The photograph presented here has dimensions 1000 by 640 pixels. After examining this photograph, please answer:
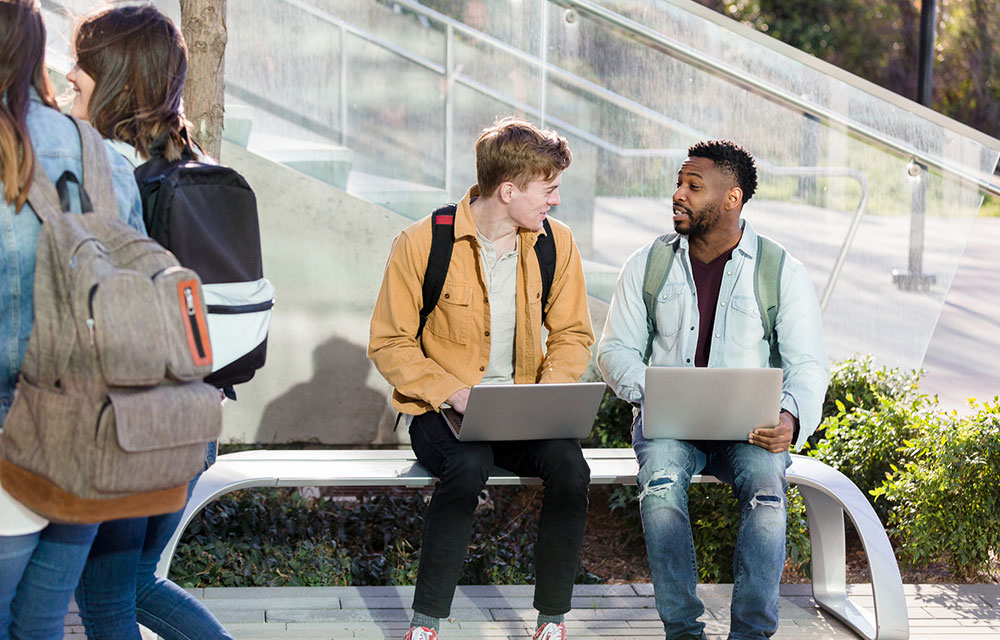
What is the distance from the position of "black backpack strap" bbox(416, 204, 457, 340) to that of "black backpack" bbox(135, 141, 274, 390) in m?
1.06

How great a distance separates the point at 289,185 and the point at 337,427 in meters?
1.16

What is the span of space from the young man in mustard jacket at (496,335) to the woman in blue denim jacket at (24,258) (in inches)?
53.2

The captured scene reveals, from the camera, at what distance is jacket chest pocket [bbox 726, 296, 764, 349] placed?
377cm

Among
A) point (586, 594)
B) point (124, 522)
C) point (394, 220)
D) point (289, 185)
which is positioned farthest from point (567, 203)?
point (124, 522)

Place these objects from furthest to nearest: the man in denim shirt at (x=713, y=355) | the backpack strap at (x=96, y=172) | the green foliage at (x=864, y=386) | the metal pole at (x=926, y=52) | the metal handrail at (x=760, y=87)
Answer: the metal pole at (x=926, y=52) → the metal handrail at (x=760, y=87) → the green foliage at (x=864, y=386) → the man in denim shirt at (x=713, y=355) → the backpack strap at (x=96, y=172)

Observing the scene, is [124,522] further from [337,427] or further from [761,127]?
[761,127]

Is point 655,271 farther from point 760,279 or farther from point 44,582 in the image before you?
point 44,582

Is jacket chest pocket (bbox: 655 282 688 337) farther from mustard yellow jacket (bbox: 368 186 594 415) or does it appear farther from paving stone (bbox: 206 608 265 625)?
paving stone (bbox: 206 608 265 625)

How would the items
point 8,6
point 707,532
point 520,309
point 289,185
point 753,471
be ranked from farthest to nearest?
point 289,185 < point 707,532 < point 520,309 < point 753,471 < point 8,6

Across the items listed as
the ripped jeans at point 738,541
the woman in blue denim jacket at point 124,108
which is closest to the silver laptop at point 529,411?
the ripped jeans at point 738,541

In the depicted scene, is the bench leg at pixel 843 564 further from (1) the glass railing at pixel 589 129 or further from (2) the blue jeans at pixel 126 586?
(2) the blue jeans at pixel 126 586

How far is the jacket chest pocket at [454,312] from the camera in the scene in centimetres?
368

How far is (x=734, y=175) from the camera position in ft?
12.8

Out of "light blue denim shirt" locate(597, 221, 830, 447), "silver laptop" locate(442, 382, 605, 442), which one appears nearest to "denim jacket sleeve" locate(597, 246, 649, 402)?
"light blue denim shirt" locate(597, 221, 830, 447)
